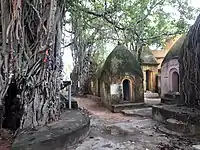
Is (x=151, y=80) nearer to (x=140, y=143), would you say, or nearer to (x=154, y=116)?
(x=154, y=116)

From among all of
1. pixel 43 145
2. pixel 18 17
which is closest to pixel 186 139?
pixel 43 145

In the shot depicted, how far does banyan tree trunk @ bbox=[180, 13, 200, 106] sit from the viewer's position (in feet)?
23.1

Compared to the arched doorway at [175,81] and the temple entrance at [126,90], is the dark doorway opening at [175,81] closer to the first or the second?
the arched doorway at [175,81]

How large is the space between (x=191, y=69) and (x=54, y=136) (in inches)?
206

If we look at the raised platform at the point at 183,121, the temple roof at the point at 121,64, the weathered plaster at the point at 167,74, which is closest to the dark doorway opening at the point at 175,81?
the weathered plaster at the point at 167,74

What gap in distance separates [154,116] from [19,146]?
549 cm

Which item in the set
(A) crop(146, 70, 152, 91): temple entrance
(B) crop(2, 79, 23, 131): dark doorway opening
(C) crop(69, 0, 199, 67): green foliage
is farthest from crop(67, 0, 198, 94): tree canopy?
(B) crop(2, 79, 23, 131): dark doorway opening

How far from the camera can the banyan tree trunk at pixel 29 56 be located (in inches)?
185

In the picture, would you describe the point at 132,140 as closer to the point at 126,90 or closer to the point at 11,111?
the point at 11,111

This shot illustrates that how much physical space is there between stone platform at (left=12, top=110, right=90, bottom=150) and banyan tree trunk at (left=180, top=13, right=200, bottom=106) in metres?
3.95

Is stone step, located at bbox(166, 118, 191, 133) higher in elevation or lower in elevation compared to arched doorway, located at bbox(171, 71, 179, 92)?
lower

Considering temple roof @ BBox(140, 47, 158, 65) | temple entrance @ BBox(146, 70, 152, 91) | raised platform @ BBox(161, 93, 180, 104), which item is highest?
temple roof @ BBox(140, 47, 158, 65)

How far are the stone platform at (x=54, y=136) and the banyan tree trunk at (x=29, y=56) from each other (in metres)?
0.43

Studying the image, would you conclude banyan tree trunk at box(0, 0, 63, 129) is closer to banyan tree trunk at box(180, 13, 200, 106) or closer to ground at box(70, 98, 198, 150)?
ground at box(70, 98, 198, 150)
